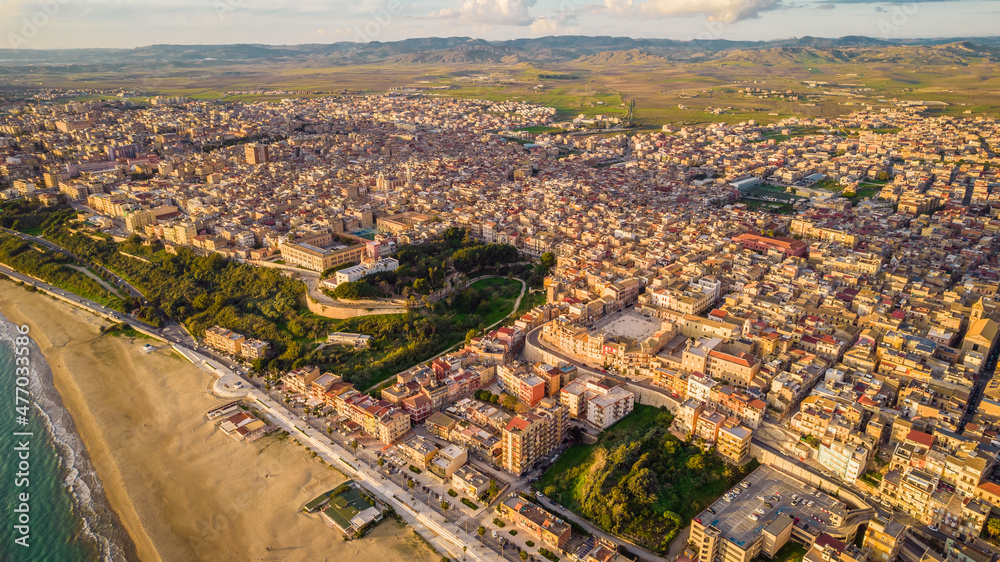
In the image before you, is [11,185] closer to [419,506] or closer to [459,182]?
[459,182]

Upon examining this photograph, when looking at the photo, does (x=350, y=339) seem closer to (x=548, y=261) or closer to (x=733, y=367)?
(x=548, y=261)

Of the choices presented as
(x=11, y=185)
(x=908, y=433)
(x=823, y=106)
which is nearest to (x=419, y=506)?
(x=908, y=433)

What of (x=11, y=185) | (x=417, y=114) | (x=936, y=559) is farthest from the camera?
(x=417, y=114)

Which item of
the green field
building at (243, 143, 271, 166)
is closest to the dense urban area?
building at (243, 143, 271, 166)

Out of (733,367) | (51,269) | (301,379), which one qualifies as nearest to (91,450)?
(301,379)

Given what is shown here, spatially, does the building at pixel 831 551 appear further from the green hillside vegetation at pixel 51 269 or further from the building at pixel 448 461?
the green hillside vegetation at pixel 51 269

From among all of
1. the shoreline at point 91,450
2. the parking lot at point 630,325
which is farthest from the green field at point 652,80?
the shoreline at point 91,450
